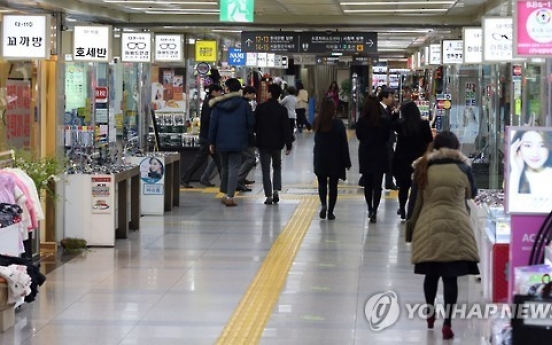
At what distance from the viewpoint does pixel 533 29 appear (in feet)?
26.9

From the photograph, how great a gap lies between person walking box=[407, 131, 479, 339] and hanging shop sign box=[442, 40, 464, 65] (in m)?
13.9

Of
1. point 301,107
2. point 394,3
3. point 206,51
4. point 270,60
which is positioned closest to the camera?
point 394,3

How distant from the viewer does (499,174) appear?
1644 centimetres

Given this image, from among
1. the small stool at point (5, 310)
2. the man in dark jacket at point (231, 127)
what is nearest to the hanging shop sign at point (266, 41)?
the man in dark jacket at point (231, 127)

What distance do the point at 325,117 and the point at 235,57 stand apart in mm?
13605

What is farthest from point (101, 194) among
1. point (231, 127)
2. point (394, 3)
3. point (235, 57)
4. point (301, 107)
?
point (301, 107)

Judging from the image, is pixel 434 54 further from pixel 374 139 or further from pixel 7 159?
pixel 7 159

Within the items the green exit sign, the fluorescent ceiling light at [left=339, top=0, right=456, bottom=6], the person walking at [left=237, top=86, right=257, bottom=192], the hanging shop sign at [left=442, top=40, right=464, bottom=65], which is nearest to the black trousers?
the person walking at [left=237, top=86, right=257, bottom=192]

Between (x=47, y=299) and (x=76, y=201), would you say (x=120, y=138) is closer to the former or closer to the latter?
(x=76, y=201)

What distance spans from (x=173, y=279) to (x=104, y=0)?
803cm

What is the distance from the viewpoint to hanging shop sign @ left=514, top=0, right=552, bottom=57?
8.12 m

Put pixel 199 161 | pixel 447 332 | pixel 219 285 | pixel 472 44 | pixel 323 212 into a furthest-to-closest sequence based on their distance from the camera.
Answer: pixel 472 44 → pixel 199 161 → pixel 323 212 → pixel 219 285 → pixel 447 332

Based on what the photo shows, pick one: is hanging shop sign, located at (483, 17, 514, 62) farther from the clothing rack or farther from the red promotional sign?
the clothing rack

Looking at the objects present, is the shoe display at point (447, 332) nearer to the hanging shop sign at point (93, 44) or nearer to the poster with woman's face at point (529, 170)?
the poster with woman's face at point (529, 170)
